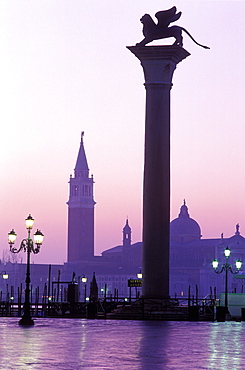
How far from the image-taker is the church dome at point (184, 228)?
18250 centimetres

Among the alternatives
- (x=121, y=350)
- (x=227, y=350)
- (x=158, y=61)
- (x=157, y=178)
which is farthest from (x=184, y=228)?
(x=121, y=350)

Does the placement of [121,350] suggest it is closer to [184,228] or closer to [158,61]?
[158,61]

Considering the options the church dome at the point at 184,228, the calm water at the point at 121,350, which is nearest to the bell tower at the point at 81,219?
the church dome at the point at 184,228

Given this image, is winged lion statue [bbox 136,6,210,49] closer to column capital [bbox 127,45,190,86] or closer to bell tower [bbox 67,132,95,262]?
column capital [bbox 127,45,190,86]

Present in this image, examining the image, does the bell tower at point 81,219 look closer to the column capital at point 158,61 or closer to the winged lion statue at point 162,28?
the winged lion statue at point 162,28

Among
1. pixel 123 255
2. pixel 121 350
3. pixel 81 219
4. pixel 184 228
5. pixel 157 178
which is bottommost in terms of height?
pixel 121 350

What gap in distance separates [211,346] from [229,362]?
3.19m

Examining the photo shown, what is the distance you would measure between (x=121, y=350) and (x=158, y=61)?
16680 millimetres

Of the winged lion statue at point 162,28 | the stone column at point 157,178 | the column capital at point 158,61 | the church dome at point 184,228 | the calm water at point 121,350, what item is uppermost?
the church dome at point 184,228

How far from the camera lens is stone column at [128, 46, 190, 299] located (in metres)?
28.9

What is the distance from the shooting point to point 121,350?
1409 centimetres

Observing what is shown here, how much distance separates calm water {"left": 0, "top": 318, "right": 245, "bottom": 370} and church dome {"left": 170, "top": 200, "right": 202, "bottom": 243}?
163m

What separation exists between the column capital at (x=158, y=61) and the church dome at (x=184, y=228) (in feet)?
504

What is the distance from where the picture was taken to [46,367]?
11.2 metres
